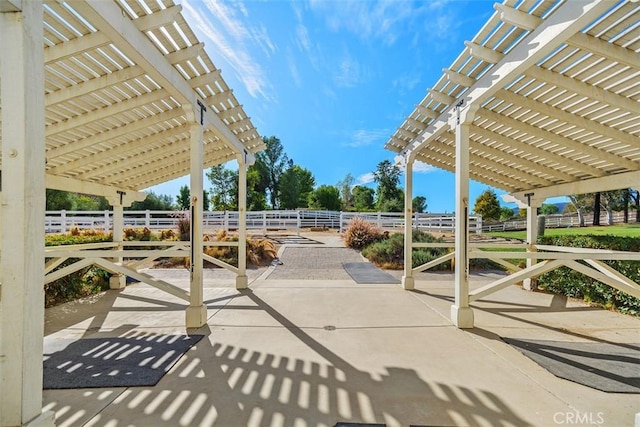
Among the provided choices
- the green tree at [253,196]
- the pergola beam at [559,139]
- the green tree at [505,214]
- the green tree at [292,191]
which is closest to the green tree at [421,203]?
the green tree at [505,214]

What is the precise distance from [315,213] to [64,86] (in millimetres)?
16019

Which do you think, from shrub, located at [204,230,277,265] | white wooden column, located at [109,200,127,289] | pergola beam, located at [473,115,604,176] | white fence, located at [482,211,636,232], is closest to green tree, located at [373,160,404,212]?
white fence, located at [482,211,636,232]

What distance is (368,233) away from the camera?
11688 mm

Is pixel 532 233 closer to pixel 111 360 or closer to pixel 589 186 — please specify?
pixel 589 186

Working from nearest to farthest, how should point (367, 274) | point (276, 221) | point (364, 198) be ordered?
1. point (367, 274)
2. point (276, 221)
3. point (364, 198)

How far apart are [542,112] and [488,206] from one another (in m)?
26.1

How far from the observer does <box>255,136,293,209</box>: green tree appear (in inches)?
1512

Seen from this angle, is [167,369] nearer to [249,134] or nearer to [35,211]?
[35,211]

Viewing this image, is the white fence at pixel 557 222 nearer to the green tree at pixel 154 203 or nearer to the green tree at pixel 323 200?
the green tree at pixel 323 200

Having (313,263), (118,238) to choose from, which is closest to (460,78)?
(313,263)

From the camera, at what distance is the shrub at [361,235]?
11.5 meters

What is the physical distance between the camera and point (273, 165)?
3922cm

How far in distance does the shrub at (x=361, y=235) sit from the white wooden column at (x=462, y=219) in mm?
7459

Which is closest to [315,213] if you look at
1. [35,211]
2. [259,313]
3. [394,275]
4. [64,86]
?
[394,275]
